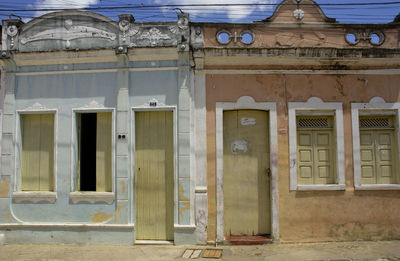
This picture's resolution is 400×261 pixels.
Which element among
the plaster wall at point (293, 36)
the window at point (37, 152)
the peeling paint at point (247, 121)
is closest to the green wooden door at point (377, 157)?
the plaster wall at point (293, 36)

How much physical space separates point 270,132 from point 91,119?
12.0ft

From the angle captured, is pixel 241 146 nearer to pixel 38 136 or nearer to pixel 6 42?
pixel 38 136

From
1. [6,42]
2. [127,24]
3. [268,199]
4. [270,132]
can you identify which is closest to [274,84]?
[270,132]

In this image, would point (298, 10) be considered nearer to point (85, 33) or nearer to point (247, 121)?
point (247, 121)

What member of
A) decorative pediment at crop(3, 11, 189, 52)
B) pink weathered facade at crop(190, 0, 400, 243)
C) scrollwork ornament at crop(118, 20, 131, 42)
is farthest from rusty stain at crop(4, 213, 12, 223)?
scrollwork ornament at crop(118, 20, 131, 42)

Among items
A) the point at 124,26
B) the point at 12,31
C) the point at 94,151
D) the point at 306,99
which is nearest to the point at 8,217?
the point at 94,151

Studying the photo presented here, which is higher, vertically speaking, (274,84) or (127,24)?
(127,24)

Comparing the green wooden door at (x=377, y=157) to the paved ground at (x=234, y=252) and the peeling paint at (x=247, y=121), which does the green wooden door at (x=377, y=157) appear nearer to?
the paved ground at (x=234, y=252)

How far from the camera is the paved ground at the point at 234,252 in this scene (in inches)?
234

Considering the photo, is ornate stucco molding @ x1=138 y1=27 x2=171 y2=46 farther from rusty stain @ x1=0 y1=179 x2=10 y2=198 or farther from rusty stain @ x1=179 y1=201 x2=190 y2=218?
rusty stain @ x1=0 y1=179 x2=10 y2=198

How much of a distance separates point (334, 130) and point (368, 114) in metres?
0.78

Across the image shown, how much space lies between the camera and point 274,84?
700 cm

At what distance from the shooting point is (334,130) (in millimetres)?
7035

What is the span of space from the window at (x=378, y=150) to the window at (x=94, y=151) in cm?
516
